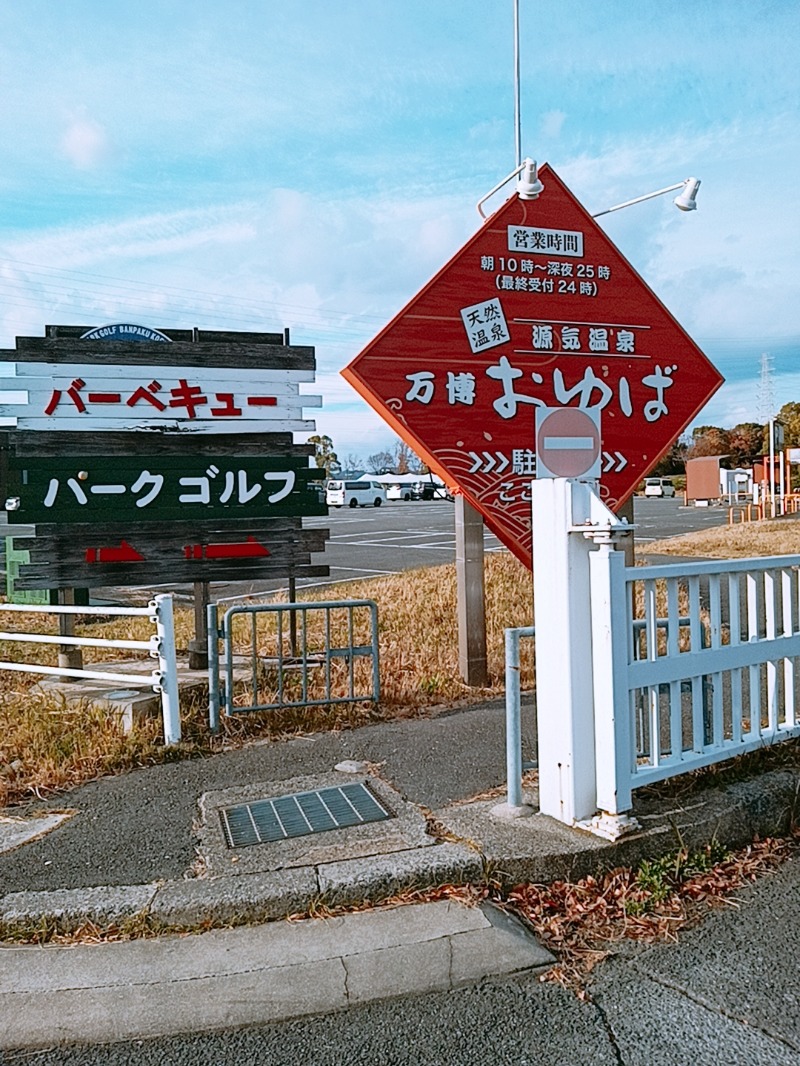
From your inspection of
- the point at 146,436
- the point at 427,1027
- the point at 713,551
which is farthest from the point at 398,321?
the point at 713,551

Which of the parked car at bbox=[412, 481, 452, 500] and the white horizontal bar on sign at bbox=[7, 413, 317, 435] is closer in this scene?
the white horizontal bar on sign at bbox=[7, 413, 317, 435]

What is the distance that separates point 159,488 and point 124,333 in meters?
1.17

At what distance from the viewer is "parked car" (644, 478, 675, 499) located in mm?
63906

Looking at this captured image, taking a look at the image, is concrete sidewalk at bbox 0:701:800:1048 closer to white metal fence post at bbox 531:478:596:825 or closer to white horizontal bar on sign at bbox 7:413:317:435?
white metal fence post at bbox 531:478:596:825


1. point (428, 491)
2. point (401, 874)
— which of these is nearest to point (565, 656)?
point (401, 874)

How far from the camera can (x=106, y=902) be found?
321 cm

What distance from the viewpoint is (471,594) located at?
21.0ft

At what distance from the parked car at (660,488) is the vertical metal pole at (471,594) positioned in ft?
196

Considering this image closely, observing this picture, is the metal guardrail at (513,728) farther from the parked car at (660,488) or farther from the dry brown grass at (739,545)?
the parked car at (660,488)

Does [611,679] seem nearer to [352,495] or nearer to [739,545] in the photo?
[739,545]

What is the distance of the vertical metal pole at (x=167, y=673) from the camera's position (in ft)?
16.7

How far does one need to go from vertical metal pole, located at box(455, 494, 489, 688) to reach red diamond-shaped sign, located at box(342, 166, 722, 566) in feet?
1.30

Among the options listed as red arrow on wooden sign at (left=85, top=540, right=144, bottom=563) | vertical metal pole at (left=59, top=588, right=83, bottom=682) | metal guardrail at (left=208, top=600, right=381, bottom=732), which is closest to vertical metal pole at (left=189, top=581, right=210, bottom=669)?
metal guardrail at (left=208, top=600, right=381, bottom=732)

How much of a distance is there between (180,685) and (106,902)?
2913mm
